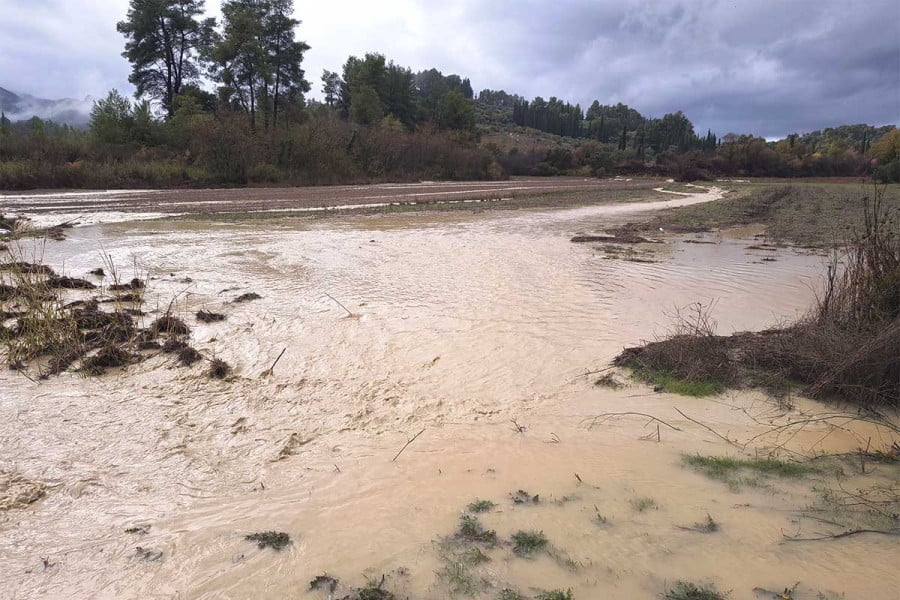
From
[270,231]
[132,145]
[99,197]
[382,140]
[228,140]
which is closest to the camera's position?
[270,231]

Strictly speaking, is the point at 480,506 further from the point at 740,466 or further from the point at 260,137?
the point at 260,137

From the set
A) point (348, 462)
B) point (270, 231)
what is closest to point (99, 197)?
point (270, 231)

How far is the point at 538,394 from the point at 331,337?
2894 mm

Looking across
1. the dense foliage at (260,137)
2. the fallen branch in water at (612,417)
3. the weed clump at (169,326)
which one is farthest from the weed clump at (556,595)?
the dense foliage at (260,137)

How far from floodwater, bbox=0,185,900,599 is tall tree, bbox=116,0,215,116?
149ft

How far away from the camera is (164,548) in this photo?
295 cm

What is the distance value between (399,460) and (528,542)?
1.33 metres

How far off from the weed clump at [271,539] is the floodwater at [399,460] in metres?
0.08

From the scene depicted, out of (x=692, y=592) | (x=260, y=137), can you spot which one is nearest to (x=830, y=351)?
(x=692, y=592)

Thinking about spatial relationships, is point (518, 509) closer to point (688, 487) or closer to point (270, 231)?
point (688, 487)

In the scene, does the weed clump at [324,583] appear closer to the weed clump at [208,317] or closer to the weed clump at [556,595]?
the weed clump at [556,595]

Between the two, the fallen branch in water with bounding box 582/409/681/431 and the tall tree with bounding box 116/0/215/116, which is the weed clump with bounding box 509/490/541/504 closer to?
the fallen branch in water with bounding box 582/409/681/431

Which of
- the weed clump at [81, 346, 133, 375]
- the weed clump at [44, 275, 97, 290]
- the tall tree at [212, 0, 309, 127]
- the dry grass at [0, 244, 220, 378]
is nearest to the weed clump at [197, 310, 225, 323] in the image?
the dry grass at [0, 244, 220, 378]

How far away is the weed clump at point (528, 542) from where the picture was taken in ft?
9.27
